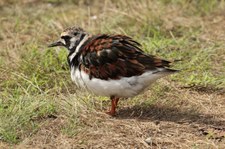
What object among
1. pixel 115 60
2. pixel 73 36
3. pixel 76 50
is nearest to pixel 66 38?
pixel 73 36

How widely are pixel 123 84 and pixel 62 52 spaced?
6.80 feet

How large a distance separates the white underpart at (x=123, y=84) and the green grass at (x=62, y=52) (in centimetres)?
27

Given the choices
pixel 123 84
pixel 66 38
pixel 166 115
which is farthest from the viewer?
pixel 66 38

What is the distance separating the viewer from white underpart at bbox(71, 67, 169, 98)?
5.88 metres

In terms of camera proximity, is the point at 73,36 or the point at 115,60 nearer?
the point at 115,60

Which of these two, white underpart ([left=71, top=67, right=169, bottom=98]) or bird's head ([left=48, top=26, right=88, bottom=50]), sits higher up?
bird's head ([left=48, top=26, right=88, bottom=50])

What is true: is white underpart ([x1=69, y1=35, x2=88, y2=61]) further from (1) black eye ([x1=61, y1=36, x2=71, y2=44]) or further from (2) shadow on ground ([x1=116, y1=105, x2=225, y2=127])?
(2) shadow on ground ([x1=116, y1=105, x2=225, y2=127])

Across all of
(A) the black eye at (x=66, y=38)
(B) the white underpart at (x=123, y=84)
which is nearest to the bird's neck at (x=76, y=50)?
(A) the black eye at (x=66, y=38)

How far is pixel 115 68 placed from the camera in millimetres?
5930

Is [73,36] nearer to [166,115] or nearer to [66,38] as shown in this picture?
[66,38]

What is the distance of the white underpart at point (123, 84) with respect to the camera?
5.88m

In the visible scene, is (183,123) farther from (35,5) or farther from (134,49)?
(35,5)

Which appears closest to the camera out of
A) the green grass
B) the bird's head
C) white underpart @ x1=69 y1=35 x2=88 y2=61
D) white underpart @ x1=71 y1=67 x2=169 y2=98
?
white underpart @ x1=71 y1=67 x2=169 y2=98

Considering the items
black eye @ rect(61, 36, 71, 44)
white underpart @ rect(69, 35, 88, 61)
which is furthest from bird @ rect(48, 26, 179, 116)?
black eye @ rect(61, 36, 71, 44)
